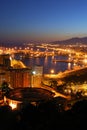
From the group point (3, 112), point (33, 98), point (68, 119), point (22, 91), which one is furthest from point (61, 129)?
point (22, 91)

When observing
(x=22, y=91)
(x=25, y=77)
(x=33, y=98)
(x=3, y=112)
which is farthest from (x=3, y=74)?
(x=3, y=112)

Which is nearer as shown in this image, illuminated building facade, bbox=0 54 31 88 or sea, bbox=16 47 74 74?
illuminated building facade, bbox=0 54 31 88

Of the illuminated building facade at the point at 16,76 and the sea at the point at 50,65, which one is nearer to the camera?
the illuminated building facade at the point at 16,76

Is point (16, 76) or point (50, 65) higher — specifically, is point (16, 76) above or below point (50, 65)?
above

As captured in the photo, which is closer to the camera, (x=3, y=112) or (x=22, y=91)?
(x=3, y=112)

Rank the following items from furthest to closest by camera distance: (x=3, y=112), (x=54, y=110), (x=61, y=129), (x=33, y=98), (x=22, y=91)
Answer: (x=22, y=91)
(x=33, y=98)
(x=3, y=112)
(x=54, y=110)
(x=61, y=129)

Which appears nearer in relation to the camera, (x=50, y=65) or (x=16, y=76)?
(x=16, y=76)

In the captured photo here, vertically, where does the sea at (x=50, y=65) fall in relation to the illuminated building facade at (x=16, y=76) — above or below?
below

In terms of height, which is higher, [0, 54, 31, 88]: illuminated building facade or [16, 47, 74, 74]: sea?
[0, 54, 31, 88]: illuminated building facade

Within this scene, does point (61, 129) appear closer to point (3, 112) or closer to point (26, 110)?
point (26, 110)

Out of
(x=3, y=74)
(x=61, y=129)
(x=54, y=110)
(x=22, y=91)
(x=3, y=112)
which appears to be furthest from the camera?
(x=3, y=74)
